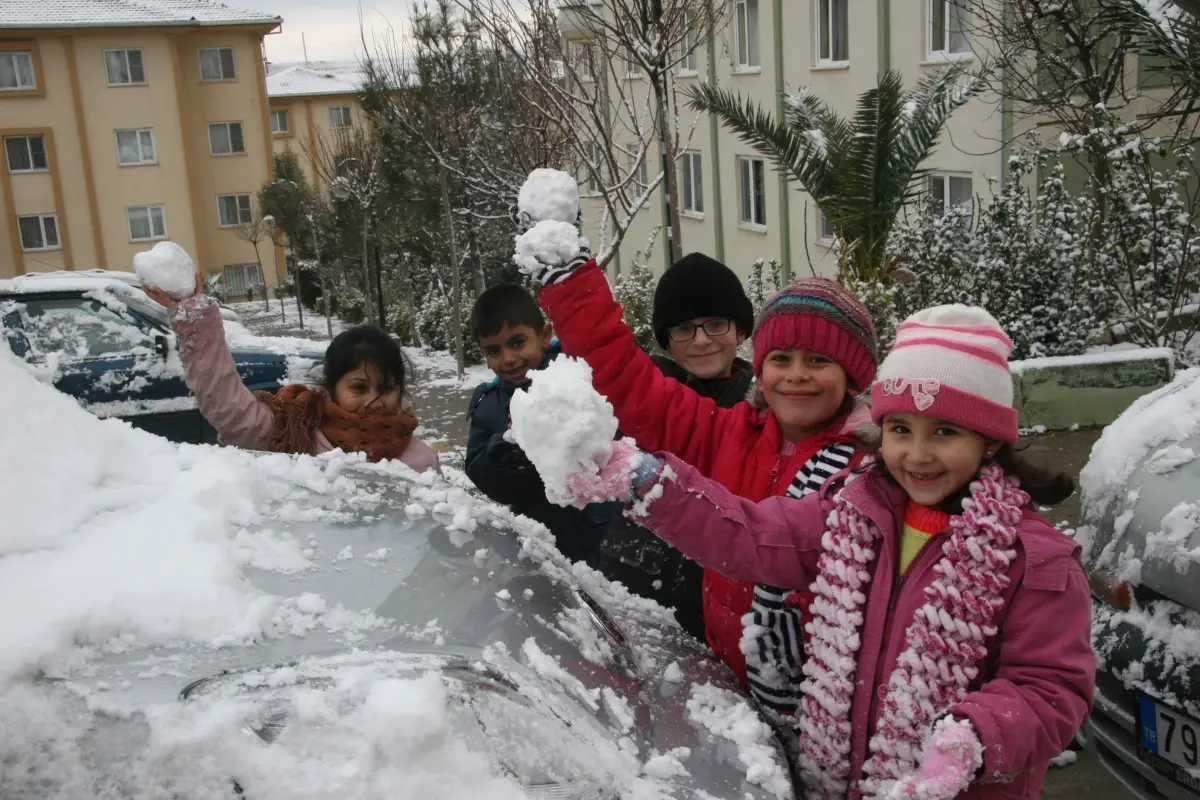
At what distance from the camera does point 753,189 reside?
1809 cm

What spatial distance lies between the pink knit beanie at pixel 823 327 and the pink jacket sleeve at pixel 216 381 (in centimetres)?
159

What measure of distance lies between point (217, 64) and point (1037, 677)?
3633 cm

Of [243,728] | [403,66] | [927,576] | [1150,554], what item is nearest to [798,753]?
[927,576]

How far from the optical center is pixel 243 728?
1.31 m

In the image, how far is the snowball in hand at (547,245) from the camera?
2.15 meters

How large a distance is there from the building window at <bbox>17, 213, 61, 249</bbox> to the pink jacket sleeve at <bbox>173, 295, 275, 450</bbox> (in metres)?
32.0

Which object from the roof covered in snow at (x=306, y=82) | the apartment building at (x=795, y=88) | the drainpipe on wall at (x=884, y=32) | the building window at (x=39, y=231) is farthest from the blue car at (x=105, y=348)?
the roof covered in snow at (x=306, y=82)

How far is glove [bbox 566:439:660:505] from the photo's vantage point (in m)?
1.61

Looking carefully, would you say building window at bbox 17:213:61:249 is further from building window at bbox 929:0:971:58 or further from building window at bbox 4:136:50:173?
building window at bbox 929:0:971:58

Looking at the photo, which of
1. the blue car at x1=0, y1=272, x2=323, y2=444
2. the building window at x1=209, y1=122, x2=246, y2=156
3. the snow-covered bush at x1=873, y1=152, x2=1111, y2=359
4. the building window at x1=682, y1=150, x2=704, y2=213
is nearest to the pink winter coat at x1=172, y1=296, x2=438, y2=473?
the blue car at x1=0, y1=272, x2=323, y2=444

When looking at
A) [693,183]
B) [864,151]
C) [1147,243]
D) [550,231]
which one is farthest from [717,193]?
[550,231]

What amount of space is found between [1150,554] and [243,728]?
2379 millimetres

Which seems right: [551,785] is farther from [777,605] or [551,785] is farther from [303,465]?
[303,465]

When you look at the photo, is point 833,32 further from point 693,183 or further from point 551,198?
point 551,198
